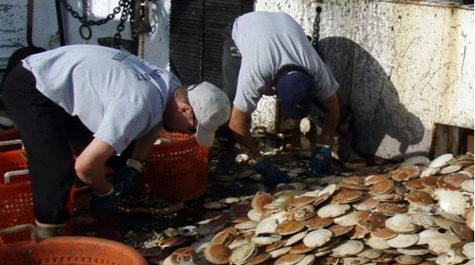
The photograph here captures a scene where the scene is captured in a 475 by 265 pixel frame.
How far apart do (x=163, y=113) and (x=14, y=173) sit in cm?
89

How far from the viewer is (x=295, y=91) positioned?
4734 millimetres

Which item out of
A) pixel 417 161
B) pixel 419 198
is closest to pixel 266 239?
pixel 419 198

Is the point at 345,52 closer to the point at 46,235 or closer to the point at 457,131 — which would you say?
the point at 457,131

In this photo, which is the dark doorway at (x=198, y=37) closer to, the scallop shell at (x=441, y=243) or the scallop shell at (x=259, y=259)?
the scallop shell at (x=259, y=259)

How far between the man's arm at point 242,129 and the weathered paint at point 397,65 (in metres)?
1.02

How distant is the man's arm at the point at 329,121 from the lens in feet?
17.3

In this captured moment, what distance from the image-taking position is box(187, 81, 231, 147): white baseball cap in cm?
381

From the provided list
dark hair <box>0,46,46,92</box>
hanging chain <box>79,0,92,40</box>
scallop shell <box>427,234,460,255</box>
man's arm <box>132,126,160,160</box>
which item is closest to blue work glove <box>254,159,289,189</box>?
man's arm <box>132,126,160,160</box>

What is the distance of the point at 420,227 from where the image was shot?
3689 millimetres

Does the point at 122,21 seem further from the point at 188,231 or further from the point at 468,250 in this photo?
the point at 468,250

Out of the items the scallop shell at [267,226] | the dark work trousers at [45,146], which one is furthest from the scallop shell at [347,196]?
the dark work trousers at [45,146]

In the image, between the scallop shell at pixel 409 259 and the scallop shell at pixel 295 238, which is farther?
the scallop shell at pixel 295 238

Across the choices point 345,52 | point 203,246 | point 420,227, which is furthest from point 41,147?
point 345,52

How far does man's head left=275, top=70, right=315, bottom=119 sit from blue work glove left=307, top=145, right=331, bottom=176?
51 centimetres
